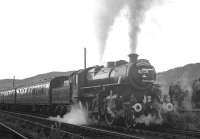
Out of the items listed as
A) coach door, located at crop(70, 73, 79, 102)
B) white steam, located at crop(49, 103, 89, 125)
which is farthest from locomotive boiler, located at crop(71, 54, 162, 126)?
coach door, located at crop(70, 73, 79, 102)

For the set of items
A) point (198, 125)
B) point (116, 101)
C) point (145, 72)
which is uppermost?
point (145, 72)

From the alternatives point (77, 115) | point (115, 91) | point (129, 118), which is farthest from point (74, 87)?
point (129, 118)

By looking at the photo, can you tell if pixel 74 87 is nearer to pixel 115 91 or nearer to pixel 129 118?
pixel 115 91

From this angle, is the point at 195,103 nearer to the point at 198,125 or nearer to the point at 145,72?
the point at 198,125

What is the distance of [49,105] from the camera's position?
24.6 metres

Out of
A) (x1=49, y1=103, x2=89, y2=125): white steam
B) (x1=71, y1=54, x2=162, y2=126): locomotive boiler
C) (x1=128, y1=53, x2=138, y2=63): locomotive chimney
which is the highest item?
(x1=128, y1=53, x2=138, y2=63): locomotive chimney

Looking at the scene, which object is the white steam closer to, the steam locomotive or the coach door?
the steam locomotive

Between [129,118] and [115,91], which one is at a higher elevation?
[115,91]

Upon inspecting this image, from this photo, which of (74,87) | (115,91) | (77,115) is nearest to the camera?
(115,91)

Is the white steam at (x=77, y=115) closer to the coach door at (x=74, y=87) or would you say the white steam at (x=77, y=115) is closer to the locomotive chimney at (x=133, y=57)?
the coach door at (x=74, y=87)

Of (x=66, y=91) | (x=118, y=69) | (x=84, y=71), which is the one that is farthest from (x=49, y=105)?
(x=118, y=69)

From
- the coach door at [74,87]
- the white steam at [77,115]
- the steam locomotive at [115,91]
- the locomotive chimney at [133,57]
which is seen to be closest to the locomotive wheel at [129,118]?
the steam locomotive at [115,91]

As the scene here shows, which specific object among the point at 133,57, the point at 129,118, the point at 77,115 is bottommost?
the point at 77,115

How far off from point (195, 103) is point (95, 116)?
27.4 feet
